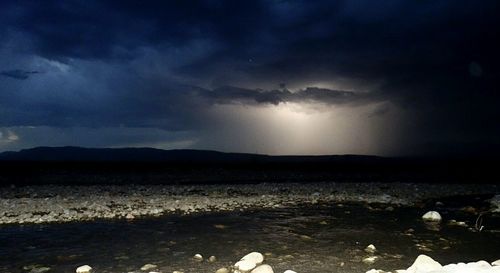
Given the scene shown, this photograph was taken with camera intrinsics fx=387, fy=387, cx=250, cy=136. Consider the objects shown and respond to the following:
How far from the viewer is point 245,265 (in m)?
8.44

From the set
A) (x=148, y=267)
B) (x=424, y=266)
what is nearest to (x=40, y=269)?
(x=148, y=267)

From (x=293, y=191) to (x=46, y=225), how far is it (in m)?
14.3

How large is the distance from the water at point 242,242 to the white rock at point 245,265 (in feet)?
1.67

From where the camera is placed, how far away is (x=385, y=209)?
1728cm

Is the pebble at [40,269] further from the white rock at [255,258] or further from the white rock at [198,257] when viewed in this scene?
the white rock at [255,258]

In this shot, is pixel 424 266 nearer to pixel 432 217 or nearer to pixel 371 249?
pixel 371 249

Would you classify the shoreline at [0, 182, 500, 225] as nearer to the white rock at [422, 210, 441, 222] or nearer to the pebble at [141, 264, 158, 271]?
the white rock at [422, 210, 441, 222]

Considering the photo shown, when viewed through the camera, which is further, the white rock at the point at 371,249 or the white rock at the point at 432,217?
the white rock at the point at 432,217

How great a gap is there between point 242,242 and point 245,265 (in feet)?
8.68

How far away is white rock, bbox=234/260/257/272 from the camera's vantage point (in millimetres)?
8359

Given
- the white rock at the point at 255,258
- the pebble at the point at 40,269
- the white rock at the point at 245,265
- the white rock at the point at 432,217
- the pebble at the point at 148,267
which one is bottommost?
the pebble at the point at 40,269

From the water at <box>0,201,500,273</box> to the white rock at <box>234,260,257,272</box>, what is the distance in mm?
510

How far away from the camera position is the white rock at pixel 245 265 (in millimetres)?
8359

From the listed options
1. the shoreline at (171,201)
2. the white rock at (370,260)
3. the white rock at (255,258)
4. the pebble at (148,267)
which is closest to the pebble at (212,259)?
the white rock at (255,258)
